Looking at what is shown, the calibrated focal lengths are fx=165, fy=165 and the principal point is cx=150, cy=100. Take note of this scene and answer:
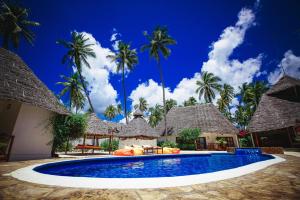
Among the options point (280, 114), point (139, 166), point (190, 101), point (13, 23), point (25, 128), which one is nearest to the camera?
point (25, 128)

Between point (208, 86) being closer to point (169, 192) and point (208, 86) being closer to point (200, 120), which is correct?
point (200, 120)

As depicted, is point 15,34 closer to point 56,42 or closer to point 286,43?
point 56,42

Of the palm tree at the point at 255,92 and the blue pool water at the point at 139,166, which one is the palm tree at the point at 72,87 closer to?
the blue pool water at the point at 139,166

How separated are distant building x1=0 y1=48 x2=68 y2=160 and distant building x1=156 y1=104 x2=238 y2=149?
55.4 ft

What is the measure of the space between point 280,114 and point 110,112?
51417 millimetres

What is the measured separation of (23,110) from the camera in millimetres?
10133

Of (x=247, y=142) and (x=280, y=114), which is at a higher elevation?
(x=280, y=114)

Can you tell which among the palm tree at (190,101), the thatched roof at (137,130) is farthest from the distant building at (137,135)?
the palm tree at (190,101)

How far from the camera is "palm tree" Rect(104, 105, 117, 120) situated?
198ft

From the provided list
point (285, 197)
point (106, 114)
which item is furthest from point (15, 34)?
Answer: point (106, 114)

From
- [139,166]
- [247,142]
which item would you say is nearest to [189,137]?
[247,142]

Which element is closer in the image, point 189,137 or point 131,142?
point 189,137

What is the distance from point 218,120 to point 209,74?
13.3 metres

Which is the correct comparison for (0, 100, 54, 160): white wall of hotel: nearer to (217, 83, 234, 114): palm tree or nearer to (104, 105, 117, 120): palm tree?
(217, 83, 234, 114): palm tree
